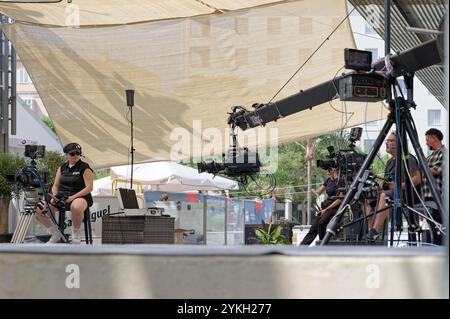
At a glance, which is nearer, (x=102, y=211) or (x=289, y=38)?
(x=102, y=211)

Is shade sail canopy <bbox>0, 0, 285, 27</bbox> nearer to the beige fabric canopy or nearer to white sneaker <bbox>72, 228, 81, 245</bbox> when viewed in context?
the beige fabric canopy

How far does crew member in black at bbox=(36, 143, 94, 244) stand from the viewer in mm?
8398

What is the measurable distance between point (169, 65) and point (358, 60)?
7156mm

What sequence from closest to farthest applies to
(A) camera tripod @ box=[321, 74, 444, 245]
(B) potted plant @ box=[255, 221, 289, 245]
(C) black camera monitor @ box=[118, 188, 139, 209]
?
(A) camera tripod @ box=[321, 74, 444, 245] < (C) black camera monitor @ box=[118, 188, 139, 209] < (B) potted plant @ box=[255, 221, 289, 245]

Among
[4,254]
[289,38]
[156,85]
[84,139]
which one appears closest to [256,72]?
[289,38]

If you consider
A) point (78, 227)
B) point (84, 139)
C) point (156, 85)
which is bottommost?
point (78, 227)

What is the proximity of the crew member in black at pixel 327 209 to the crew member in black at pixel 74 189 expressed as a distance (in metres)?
2.32

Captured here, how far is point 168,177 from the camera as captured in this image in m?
16.9

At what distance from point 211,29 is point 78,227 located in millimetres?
4375

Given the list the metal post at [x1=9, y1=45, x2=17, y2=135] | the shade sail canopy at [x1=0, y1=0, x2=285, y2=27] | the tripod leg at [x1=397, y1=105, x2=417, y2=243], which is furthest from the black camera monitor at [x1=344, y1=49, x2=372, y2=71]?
the metal post at [x1=9, y1=45, x2=17, y2=135]

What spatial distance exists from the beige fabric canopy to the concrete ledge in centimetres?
862

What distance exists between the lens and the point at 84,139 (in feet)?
42.0

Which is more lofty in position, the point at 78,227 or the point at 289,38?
the point at 289,38
